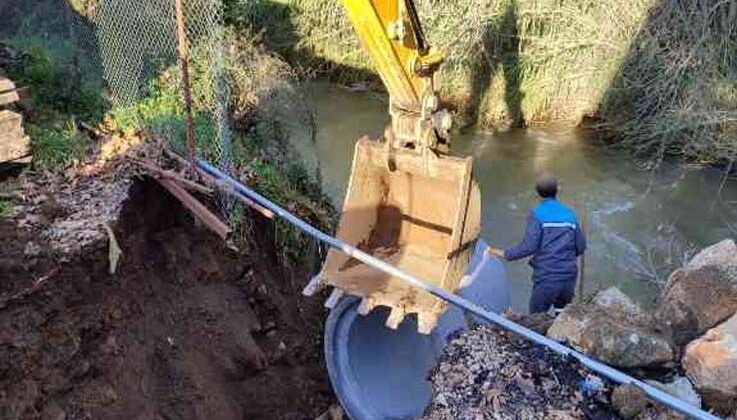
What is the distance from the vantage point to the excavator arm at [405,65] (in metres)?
4.59

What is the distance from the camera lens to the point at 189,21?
819cm

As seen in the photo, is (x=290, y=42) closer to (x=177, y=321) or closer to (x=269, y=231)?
(x=269, y=231)

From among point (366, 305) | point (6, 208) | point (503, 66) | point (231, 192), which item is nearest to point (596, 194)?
point (503, 66)

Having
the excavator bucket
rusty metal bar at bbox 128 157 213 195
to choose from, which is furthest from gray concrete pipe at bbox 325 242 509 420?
rusty metal bar at bbox 128 157 213 195

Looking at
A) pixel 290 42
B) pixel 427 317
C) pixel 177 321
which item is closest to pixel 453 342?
pixel 427 317

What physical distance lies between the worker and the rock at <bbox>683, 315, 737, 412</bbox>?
1440mm

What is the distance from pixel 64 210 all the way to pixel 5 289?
36.2 inches

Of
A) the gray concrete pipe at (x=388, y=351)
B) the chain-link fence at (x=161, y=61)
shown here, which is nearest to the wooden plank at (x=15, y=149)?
the chain-link fence at (x=161, y=61)

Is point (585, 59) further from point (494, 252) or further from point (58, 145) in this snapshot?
point (58, 145)

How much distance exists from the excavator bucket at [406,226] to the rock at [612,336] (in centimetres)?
79

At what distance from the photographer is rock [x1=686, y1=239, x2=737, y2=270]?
4.74 m

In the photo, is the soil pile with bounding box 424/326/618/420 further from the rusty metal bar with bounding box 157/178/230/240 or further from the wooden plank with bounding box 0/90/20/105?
the wooden plank with bounding box 0/90/20/105

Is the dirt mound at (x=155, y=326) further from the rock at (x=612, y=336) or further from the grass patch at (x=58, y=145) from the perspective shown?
the rock at (x=612, y=336)

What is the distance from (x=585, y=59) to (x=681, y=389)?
737 centimetres
